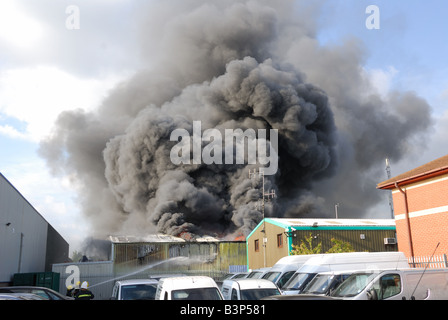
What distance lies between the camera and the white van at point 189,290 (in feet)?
23.2

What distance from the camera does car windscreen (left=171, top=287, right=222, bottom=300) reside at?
23.2 feet

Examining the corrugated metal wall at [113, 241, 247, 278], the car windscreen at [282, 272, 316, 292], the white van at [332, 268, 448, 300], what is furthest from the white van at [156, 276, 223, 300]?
the corrugated metal wall at [113, 241, 247, 278]

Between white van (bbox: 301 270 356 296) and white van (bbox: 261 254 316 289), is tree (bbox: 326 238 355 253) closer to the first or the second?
white van (bbox: 261 254 316 289)

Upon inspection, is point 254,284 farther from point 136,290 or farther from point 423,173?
point 423,173

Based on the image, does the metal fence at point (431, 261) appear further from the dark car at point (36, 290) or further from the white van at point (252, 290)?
the dark car at point (36, 290)

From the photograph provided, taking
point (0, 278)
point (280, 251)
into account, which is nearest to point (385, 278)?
point (280, 251)

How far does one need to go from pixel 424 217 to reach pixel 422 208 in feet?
1.10

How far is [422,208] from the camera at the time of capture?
47.3 feet

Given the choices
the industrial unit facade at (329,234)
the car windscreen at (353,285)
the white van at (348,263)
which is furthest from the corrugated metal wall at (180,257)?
the car windscreen at (353,285)

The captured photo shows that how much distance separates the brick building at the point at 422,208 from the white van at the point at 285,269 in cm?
419

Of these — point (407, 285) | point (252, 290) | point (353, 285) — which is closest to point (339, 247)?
point (353, 285)

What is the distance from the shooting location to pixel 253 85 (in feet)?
148

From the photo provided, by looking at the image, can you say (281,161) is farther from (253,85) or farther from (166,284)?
(166,284)
